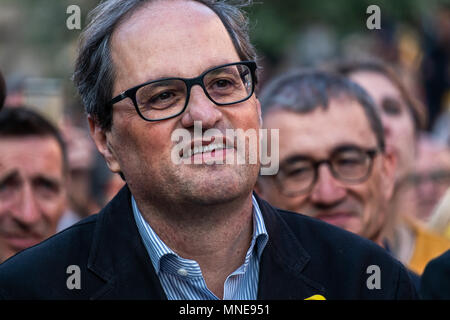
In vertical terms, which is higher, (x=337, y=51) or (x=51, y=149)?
(x=337, y=51)

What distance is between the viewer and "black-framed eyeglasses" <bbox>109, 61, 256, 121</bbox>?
293 centimetres

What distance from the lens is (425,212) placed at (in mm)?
7449

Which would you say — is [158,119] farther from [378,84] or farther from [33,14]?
[33,14]

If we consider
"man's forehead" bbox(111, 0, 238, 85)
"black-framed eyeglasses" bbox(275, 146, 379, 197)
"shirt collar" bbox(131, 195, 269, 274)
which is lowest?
"shirt collar" bbox(131, 195, 269, 274)

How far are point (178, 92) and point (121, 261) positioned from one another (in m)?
0.67

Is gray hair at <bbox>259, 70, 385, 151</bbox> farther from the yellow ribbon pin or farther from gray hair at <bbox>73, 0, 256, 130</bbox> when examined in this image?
the yellow ribbon pin

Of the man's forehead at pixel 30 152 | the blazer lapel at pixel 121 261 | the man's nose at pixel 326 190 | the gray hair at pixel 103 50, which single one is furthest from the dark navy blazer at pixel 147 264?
the man's forehead at pixel 30 152

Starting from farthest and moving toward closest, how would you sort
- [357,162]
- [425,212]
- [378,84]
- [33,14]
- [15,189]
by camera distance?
1. [33,14]
2. [425,212]
3. [378,84]
4. [15,189]
5. [357,162]

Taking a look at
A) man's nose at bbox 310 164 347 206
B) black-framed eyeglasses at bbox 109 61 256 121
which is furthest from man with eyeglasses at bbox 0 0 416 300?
man's nose at bbox 310 164 347 206

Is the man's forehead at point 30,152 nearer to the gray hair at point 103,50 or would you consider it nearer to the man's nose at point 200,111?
the gray hair at point 103,50

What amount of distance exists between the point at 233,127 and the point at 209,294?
641 millimetres

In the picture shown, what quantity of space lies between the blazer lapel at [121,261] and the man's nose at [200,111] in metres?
0.49

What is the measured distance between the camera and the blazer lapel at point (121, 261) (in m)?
2.85
